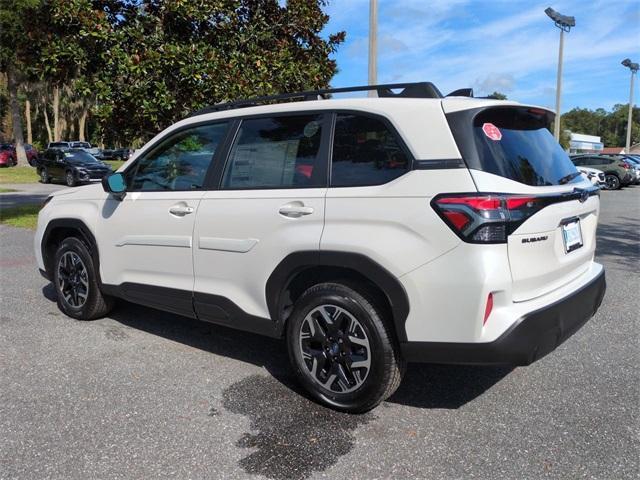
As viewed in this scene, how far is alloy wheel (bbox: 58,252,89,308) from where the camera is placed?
4.86 metres

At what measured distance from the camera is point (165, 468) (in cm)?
267

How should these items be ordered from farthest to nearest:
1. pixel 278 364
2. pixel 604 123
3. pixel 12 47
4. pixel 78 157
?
pixel 604 123 < pixel 12 47 < pixel 78 157 < pixel 278 364

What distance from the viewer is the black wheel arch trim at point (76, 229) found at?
464 centimetres

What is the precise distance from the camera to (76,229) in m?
4.88

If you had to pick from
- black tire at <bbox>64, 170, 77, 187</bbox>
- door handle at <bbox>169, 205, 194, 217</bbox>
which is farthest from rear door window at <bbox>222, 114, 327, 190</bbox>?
black tire at <bbox>64, 170, 77, 187</bbox>

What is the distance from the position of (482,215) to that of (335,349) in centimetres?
117

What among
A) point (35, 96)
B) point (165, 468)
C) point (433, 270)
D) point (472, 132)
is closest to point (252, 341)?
point (165, 468)

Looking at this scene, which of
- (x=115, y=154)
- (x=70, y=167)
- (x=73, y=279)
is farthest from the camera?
(x=115, y=154)

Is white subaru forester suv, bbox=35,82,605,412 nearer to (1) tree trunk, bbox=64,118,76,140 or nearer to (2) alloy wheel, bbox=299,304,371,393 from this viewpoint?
(2) alloy wheel, bbox=299,304,371,393

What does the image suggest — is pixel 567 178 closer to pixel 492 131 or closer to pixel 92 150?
pixel 492 131

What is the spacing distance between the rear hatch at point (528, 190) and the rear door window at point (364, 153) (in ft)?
1.15

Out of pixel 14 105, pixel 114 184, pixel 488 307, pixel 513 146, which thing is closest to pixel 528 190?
pixel 513 146

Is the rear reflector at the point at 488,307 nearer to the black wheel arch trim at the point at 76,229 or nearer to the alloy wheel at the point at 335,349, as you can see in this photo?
the alloy wheel at the point at 335,349

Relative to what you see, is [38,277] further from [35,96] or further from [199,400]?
[35,96]
